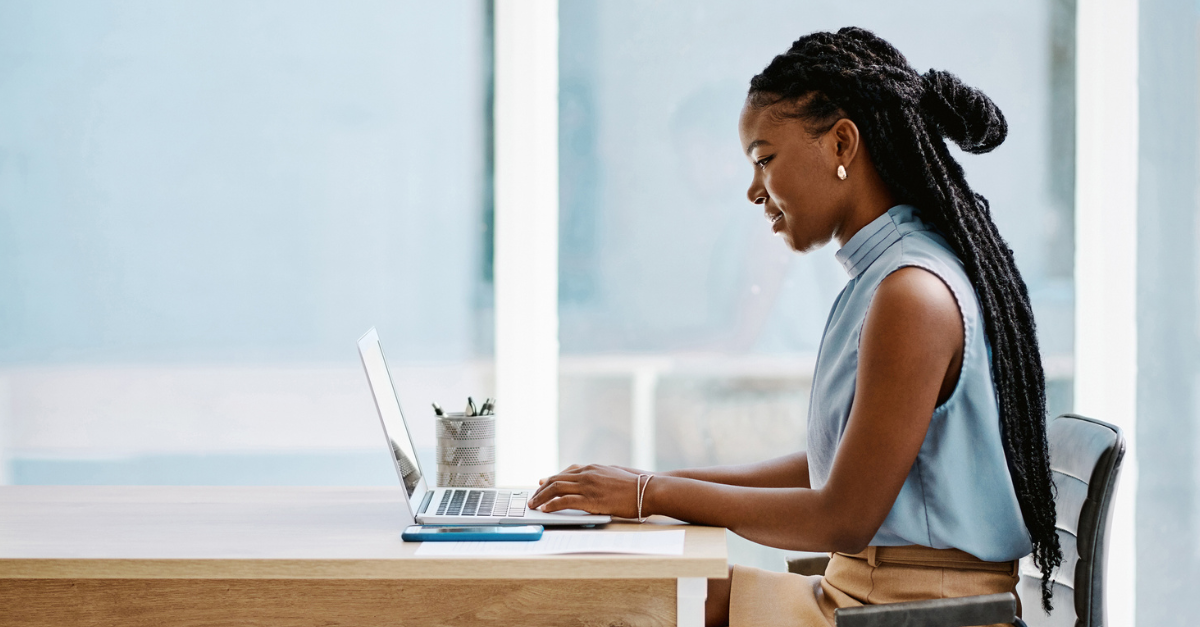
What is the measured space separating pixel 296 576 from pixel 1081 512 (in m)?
1.04

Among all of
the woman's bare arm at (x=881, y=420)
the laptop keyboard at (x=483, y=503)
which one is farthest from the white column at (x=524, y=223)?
the woman's bare arm at (x=881, y=420)

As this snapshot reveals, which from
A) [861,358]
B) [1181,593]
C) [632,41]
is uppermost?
[632,41]

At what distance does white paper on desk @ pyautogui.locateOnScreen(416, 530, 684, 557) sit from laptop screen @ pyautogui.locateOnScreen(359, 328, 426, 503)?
16cm

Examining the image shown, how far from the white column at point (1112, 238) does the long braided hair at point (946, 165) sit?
50.5 inches

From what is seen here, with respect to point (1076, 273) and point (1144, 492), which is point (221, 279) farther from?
point (1144, 492)

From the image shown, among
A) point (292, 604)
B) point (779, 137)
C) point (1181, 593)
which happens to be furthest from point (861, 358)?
point (1181, 593)

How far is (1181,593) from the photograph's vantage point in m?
2.49

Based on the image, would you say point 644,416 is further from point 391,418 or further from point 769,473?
point 391,418

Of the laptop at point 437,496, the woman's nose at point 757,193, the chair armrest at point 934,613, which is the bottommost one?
the chair armrest at point 934,613

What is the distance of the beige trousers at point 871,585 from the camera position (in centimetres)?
125

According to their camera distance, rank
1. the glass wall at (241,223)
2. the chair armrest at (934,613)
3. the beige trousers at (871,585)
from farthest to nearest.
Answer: the glass wall at (241,223), the beige trousers at (871,585), the chair armrest at (934,613)

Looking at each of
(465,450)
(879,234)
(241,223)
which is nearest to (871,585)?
(879,234)

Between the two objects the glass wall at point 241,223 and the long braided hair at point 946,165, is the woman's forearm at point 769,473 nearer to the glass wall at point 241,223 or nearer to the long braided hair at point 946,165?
the long braided hair at point 946,165

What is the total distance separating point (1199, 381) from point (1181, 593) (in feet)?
1.89
